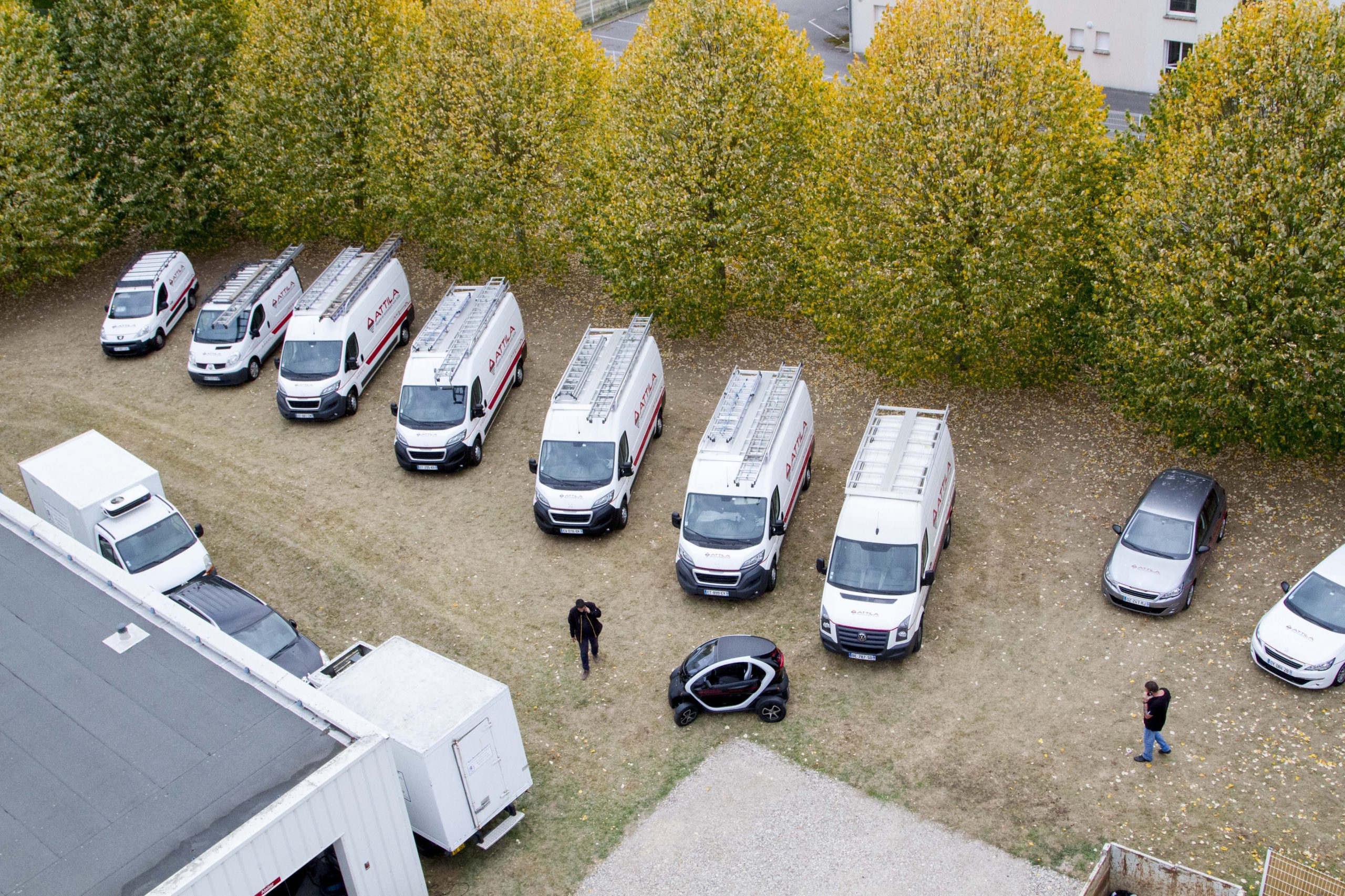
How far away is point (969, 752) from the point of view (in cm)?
1762

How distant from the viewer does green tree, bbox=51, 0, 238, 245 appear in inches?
1259

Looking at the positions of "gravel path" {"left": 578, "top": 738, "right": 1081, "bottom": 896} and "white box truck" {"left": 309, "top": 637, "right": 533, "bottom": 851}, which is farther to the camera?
"gravel path" {"left": 578, "top": 738, "right": 1081, "bottom": 896}

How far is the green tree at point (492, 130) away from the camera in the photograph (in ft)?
92.8

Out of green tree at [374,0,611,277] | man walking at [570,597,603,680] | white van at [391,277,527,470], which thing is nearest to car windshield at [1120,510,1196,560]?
man walking at [570,597,603,680]

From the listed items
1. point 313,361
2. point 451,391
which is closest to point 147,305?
point 313,361

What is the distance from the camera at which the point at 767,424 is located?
22.0 metres

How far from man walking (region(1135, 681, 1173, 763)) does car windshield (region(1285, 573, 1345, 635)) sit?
299 cm

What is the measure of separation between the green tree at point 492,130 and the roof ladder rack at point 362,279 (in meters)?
1.16

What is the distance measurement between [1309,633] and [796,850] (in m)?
8.69

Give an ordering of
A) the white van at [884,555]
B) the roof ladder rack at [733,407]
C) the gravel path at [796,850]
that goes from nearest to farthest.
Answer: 1. the gravel path at [796,850]
2. the white van at [884,555]
3. the roof ladder rack at [733,407]

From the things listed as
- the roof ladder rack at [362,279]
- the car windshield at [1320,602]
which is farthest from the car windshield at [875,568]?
the roof ladder rack at [362,279]

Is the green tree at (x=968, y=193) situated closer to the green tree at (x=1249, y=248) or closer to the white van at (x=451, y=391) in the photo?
the green tree at (x=1249, y=248)

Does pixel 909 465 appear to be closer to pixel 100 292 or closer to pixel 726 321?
pixel 726 321

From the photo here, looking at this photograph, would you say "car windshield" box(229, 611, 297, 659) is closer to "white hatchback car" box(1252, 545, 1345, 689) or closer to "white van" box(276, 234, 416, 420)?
"white van" box(276, 234, 416, 420)
